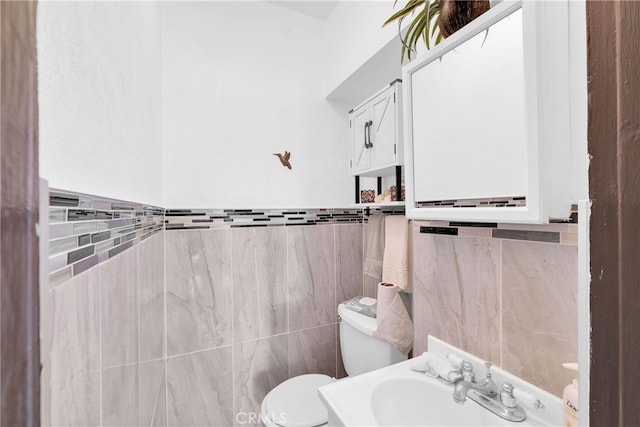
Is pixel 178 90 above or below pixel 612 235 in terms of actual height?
above

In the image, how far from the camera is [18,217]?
176mm

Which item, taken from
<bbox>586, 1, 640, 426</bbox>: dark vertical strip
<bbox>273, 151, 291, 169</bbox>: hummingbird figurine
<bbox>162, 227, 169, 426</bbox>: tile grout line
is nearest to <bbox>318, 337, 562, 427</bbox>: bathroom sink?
<bbox>586, 1, 640, 426</bbox>: dark vertical strip

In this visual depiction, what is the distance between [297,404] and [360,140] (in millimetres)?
1305

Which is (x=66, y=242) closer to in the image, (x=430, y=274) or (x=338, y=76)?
(x=430, y=274)

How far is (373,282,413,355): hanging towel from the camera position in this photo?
3.94 ft

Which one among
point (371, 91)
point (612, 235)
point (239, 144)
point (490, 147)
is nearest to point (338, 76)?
point (371, 91)

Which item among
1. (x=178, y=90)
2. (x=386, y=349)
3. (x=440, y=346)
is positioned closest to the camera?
(x=440, y=346)

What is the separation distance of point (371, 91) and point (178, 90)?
41.9 inches

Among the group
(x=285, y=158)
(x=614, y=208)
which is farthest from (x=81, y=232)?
(x=285, y=158)

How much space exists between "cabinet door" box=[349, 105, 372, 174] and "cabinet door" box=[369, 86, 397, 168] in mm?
43

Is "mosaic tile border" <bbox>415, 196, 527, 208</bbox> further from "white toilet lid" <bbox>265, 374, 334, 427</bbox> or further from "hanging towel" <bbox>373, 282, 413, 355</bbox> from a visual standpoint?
"white toilet lid" <bbox>265, 374, 334, 427</bbox>

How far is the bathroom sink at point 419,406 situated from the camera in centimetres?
81

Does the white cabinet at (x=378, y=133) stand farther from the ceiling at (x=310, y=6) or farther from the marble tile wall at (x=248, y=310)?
the ceiling at (x=310, y=6)

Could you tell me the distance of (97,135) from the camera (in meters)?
0.41
